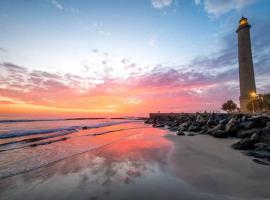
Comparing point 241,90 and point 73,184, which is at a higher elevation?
point 241,90

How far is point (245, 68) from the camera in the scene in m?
40.9

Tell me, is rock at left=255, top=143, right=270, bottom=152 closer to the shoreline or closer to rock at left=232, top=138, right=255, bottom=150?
rock at left=232, top=138, right=255, bottom=150

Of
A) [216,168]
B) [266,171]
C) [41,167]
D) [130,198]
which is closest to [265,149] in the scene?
[266,171]

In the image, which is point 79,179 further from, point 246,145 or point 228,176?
point 246,145

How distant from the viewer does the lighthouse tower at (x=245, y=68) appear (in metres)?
40.5

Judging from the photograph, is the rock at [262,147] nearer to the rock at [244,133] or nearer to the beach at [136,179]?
the beach at [136,179]

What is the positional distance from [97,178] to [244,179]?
4033 mm

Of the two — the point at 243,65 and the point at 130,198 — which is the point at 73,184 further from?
the point at 243,65

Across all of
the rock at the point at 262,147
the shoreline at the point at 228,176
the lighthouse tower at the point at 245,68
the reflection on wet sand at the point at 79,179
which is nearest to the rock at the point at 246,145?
the rock at the point at 262,147

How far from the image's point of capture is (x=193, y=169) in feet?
15.8

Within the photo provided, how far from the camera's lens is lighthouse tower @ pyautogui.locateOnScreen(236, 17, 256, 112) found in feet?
133

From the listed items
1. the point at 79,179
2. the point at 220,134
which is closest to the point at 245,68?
the point at 220,134

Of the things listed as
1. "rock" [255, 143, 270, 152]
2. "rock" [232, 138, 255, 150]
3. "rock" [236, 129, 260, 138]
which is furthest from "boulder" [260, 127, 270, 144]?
"rock" [236, 129, 260, 138]

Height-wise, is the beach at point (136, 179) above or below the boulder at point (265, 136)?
below
